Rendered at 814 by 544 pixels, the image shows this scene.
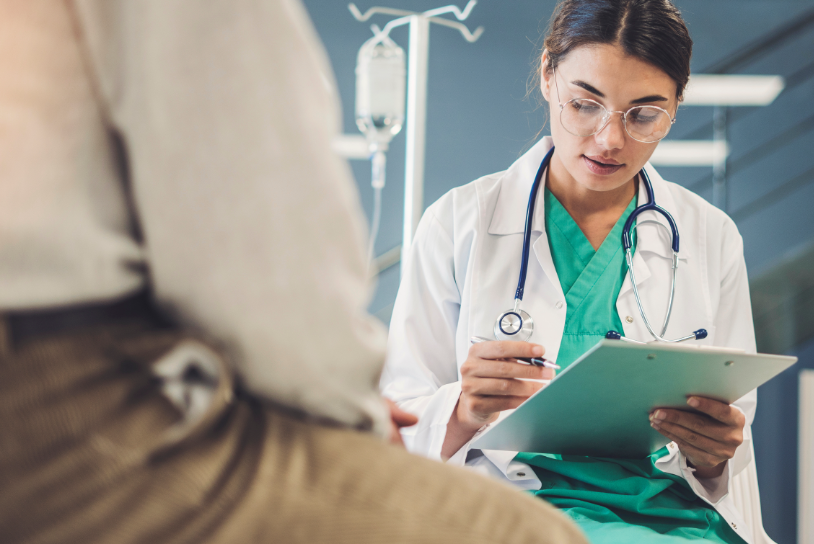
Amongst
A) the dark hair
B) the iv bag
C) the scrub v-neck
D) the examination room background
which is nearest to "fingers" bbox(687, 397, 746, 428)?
the scrub v-neck

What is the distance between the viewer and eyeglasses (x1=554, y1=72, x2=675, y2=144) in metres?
1.23

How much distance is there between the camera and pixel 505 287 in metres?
1.27

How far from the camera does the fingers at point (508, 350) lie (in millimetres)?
996

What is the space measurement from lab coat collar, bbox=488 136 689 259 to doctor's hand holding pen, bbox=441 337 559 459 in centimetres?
36

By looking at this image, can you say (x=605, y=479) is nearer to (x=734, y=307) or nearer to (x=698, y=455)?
(x=698, y=455)

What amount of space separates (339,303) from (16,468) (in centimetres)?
20

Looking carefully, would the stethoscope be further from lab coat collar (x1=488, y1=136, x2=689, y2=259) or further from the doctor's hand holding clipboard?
the doctor's hand holding clipboard

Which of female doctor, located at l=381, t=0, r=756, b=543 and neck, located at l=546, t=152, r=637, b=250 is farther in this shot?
neck, located at l=546, t=152, r=637, b=250

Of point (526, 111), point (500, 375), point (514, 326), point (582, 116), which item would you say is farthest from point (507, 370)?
point (526, 111)

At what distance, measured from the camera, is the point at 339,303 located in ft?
1.37

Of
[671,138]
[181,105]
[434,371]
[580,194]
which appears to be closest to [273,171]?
[181,105]

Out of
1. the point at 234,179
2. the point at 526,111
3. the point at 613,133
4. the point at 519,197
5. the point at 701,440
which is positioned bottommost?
the point at 526,111

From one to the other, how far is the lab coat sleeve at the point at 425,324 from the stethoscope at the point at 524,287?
0.14m

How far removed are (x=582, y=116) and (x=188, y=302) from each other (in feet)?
3.39
